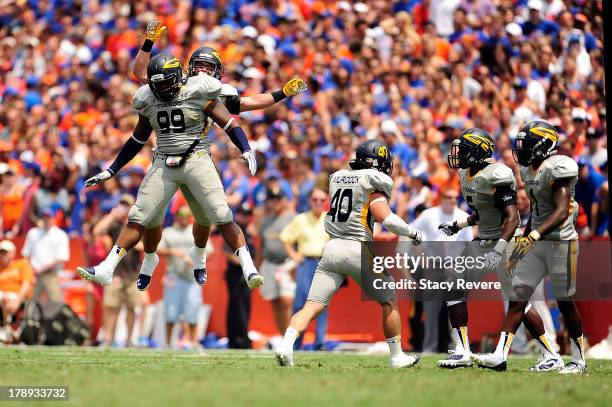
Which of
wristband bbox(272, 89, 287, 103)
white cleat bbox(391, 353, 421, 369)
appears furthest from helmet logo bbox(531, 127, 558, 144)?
wristband bbox(272, 89, 287, 103)

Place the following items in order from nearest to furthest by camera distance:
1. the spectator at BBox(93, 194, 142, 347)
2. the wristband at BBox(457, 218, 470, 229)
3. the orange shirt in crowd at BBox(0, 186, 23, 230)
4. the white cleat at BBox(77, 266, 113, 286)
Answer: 1. the white cleat at BBox(77, 266, 113, 286)
2. the wristband at BBox(457, 218, 470, 229)
3. the spectator at BBox(93, 194, 142, 347)
4. the orange shirt in crowd at BBox(0, 186, 23, 230)

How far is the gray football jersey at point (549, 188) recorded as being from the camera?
34.3 ft

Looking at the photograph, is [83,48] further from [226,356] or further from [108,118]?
[226,356]

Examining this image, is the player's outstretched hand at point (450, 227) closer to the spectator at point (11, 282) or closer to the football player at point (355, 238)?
the football player at point (355, 238)

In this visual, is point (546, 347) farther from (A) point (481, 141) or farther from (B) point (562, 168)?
(A) point (481, 141)

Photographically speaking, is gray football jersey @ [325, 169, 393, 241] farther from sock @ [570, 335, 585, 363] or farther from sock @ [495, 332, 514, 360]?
sock @ [570, 335, 585, 363]

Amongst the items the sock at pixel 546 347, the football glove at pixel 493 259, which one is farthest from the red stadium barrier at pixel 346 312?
the football glove at pixel 493 259

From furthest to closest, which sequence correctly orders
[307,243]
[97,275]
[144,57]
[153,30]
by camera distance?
1. [307,243]
2. [144,57]
3. [153,30]
4. [97,275]

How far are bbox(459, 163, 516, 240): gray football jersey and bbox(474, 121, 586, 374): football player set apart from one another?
0.25 m

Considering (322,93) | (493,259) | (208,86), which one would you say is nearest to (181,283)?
(322,93)

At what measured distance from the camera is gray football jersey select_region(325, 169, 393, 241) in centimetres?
1047

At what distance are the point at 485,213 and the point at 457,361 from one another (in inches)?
56.7

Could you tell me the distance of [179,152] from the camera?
36.1 feet

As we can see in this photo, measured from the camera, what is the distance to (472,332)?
50.2 ft
